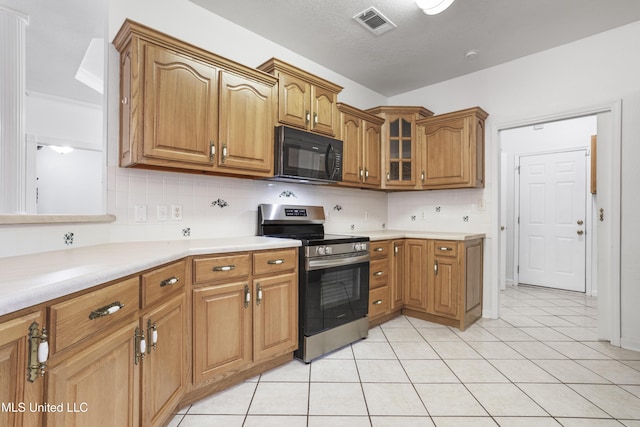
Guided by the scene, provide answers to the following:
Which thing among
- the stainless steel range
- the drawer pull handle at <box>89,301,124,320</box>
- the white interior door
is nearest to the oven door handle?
the stainless steel range

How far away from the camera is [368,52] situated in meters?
3.00

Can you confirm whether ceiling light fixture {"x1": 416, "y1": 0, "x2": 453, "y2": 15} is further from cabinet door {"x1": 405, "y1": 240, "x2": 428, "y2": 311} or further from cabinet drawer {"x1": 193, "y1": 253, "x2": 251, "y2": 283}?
cabinet drawer {"x1": 193, "y1": 253, "x2": 251, "y2": 283}

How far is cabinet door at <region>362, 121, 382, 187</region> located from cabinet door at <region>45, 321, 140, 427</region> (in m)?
2.57

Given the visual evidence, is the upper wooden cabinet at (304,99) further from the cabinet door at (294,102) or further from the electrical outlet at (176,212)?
the electrical outlet at (176,212)

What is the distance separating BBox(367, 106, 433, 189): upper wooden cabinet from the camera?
3.43 m

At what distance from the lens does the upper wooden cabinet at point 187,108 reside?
176 centimetres

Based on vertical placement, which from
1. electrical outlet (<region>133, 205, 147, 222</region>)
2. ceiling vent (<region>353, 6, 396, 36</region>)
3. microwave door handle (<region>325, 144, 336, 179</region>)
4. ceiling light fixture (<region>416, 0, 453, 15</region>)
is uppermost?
ceiling vent (<region>353, 6, 396, 36</region>)

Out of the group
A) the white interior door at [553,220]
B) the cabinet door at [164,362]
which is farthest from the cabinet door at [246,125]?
the white interior door at [553,220]

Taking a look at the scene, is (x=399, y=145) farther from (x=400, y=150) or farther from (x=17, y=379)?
(x=17, y=379)

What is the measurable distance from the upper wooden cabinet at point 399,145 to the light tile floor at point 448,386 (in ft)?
5.34

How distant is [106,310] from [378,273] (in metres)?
2.29

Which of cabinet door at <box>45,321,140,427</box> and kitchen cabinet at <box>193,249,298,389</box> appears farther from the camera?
kitchen cabinet at <box>193,249,298,389</box>

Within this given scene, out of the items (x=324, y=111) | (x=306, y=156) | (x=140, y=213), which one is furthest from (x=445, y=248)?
(x=140, y=213)

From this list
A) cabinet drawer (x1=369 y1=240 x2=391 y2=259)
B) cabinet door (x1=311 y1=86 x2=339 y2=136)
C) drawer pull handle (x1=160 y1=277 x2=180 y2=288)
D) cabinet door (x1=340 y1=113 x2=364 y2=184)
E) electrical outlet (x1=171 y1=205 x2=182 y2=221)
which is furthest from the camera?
cabinet door (x1=340 y1=113 x2=364 y2=184)
